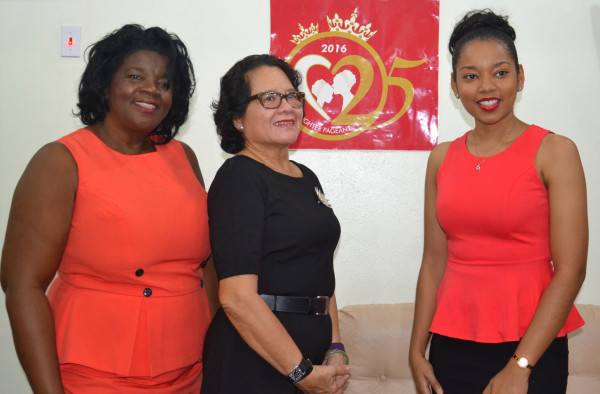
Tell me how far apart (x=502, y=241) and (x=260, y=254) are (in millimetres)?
653

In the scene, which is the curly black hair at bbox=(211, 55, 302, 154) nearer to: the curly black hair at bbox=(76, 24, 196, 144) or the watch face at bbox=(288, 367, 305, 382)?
the curly black hair at bbox=(76, 24, 196, 144)

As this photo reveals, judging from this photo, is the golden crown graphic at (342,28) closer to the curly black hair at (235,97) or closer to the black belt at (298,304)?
the curly black hair at (235,97)

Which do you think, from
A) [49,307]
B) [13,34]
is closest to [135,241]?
[49,307]

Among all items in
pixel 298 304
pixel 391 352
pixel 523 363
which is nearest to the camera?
pixel 523 363

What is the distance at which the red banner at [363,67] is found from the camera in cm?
252

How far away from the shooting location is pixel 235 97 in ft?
5.43

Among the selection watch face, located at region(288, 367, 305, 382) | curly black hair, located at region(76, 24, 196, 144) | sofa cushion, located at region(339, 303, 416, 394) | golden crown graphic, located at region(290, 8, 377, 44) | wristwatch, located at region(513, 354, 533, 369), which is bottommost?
sofa cushion, located at region(339, 303, 416, 394)

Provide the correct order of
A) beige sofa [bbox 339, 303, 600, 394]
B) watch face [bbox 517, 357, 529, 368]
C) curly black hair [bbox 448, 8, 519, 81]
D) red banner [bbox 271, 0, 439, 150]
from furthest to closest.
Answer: red banner [bbox 271, 0, 439, 150], beige sofa [bbox 339, 303, 600, 394], curly black hair [bbox 448, 8, 519, 81], watch face [bbox 517, 357, 529, 368]

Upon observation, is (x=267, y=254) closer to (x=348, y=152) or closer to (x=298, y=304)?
(x=298, y=304)

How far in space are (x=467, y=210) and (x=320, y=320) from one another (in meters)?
0.51

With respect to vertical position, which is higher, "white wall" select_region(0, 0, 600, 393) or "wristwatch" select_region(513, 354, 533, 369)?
"white wall" select_region(0, 0, 600, 393)

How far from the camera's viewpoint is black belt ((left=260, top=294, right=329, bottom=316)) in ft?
4.94

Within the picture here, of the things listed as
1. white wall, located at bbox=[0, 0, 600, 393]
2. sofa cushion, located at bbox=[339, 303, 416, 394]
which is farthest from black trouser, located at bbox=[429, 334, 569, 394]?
white wall, located at bbox=[0, 0, 600, 393]

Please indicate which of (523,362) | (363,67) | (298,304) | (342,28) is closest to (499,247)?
(523,362)
